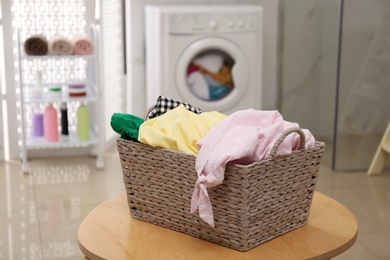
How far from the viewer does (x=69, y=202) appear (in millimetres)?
3570

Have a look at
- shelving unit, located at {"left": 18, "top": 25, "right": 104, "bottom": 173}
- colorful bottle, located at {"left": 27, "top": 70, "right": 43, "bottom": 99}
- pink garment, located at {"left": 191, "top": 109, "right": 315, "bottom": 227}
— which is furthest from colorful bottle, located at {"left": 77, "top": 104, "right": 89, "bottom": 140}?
pink garment, located at {"left": 191, "top": 109, "right": 315, "bottom": 227}

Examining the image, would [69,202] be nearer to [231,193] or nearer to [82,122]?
[82,122]

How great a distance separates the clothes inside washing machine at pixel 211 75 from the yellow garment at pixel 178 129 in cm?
234

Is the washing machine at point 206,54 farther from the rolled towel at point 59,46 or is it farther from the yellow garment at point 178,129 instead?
the yellow garment at point 178,129

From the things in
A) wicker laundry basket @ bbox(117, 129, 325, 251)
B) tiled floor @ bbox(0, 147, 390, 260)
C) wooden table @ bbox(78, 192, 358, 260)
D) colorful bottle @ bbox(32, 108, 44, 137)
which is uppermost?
wicker laundry basket @ bbox(117, 129, 325, 251)

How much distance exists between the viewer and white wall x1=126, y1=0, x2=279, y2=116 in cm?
442

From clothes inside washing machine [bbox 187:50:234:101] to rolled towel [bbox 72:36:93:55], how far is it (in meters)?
0.62

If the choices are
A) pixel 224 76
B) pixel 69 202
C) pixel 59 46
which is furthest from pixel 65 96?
pixel 224 76

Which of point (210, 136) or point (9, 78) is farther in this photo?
point (9, 78)

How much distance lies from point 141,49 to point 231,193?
2984 mm

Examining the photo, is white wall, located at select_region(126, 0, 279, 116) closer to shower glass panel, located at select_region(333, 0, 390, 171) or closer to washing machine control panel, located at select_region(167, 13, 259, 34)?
washing machine control panel, located at select_region(167, 13, 259, 34)

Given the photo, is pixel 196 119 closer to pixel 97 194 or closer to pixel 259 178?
pixel 259 178

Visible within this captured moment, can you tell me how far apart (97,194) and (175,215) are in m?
1.99

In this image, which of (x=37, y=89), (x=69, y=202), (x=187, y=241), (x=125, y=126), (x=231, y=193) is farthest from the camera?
(x=37, y=89)
